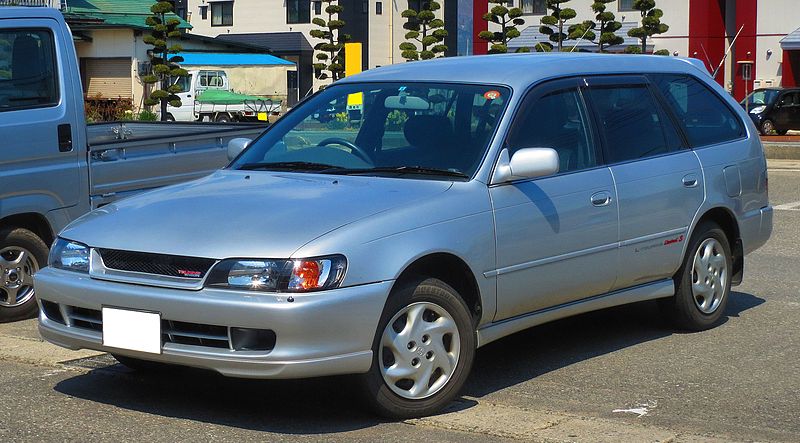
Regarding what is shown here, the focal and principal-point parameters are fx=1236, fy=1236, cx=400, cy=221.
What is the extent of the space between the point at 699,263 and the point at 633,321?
649 millimetres

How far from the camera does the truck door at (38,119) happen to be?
736 centimetres

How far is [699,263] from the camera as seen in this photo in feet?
23.4

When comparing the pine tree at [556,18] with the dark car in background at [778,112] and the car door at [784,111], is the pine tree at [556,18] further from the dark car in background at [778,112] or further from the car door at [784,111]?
the car door at [784,111]

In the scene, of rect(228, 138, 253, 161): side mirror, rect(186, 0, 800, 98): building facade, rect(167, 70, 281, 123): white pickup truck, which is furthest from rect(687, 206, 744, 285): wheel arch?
rect(167, 70, 281, 123): white pickup truck

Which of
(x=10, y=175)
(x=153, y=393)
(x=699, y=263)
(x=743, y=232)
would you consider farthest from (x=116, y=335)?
(x=743, y=232)

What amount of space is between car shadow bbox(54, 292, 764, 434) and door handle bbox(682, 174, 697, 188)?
863mm

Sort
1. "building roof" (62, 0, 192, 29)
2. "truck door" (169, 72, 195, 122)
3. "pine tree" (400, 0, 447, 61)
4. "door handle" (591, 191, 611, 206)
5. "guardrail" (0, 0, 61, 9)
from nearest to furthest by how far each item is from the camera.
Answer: "door handle" (591, 191, 611, 206) < "guardrail" (0, 0, 61, 9) < "pine tree" (400, 0, 447, 61) < "building roof" (62, 0, 192, 29) < "truck door" (169, 72, 195, 122)

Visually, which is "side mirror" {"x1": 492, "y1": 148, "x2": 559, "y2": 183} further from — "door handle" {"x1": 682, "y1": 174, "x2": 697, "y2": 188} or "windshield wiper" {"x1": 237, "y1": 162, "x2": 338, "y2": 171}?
"door handle" {"x1": 682, "y1": 174, "x2": 697, "y2": 188}

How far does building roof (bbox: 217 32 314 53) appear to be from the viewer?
65.4 meters

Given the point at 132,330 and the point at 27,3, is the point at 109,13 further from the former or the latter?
the point at 132,330

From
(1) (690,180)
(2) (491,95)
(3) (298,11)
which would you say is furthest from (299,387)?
(3) (298,11)

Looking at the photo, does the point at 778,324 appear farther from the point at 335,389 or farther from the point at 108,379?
the point at 108,379

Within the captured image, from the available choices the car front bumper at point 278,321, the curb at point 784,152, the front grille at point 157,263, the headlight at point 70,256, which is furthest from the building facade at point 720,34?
the car front bumper at point 278,321

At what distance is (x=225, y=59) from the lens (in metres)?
54.1
